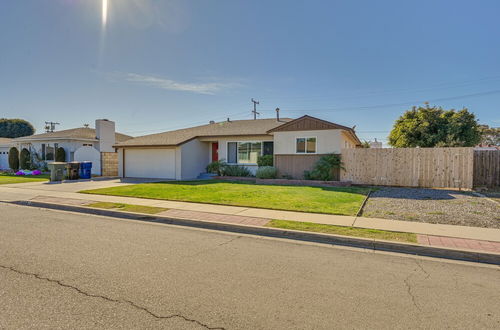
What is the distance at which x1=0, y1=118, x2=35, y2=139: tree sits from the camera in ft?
200

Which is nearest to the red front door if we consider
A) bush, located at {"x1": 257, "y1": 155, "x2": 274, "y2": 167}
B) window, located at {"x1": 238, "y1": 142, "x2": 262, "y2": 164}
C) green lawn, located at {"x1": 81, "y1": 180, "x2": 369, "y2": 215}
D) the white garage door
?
window, located at {"x1": 238, "y1": 142, "x2": 262, "y2": 164}

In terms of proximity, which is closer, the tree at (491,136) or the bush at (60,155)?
the bush at (60,155)

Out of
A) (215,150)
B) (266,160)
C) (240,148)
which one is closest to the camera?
(266,160)

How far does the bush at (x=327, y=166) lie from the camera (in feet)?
51.8

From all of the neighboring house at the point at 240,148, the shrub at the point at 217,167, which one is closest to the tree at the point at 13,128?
the neighboring house at the point at 240,148

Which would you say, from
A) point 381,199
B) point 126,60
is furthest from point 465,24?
point 126,60

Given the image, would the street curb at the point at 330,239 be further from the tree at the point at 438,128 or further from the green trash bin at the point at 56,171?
the tree at the point at 438,128

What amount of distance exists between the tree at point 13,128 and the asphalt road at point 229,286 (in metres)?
71.8

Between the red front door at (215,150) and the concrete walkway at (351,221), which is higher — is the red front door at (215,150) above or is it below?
above

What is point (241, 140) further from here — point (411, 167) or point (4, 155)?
point (4, 155)

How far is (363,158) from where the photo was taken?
1563 centimetres

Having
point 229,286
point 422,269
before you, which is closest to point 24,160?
point 229,286

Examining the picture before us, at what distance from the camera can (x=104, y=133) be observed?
28.2 metres

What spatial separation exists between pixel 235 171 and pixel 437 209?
12.0m
